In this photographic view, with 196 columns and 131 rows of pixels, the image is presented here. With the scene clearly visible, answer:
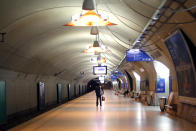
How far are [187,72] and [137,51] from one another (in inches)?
213

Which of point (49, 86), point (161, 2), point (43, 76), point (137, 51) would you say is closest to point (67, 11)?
point (161, 2)

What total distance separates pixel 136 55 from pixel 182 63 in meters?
5.65

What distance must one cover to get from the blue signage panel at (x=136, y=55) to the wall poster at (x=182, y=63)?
371 centimetres

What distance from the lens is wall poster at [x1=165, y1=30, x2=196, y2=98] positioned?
12.4 metres

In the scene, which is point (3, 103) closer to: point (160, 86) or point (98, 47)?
point (98, 47)

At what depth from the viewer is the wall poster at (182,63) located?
1244 centimetres

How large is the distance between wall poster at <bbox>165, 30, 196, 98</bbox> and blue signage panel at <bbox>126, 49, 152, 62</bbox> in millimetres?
3710

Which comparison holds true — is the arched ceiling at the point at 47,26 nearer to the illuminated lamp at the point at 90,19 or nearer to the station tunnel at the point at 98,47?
the station tunnel at the point at 98,47

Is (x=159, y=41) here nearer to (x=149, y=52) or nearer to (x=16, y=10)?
(x=149, y=52)

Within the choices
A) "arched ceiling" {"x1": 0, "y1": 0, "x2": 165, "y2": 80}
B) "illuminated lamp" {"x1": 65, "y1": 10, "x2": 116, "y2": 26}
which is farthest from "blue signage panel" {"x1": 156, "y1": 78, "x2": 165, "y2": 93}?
"illuminated lamp" {"x1": 65, "y1": 10, "x2": 116, "y2": 26}

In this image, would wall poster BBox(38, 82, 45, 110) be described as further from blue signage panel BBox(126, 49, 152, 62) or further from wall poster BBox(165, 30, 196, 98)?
wall poster BBox(165, 30, 196, 98)

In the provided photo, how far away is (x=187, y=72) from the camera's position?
13.2m

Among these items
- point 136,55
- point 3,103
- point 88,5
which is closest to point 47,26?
point 3,103

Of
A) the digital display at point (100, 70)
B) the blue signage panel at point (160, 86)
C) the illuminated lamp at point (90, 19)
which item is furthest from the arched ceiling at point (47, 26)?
the digital display at point (100, 70)
